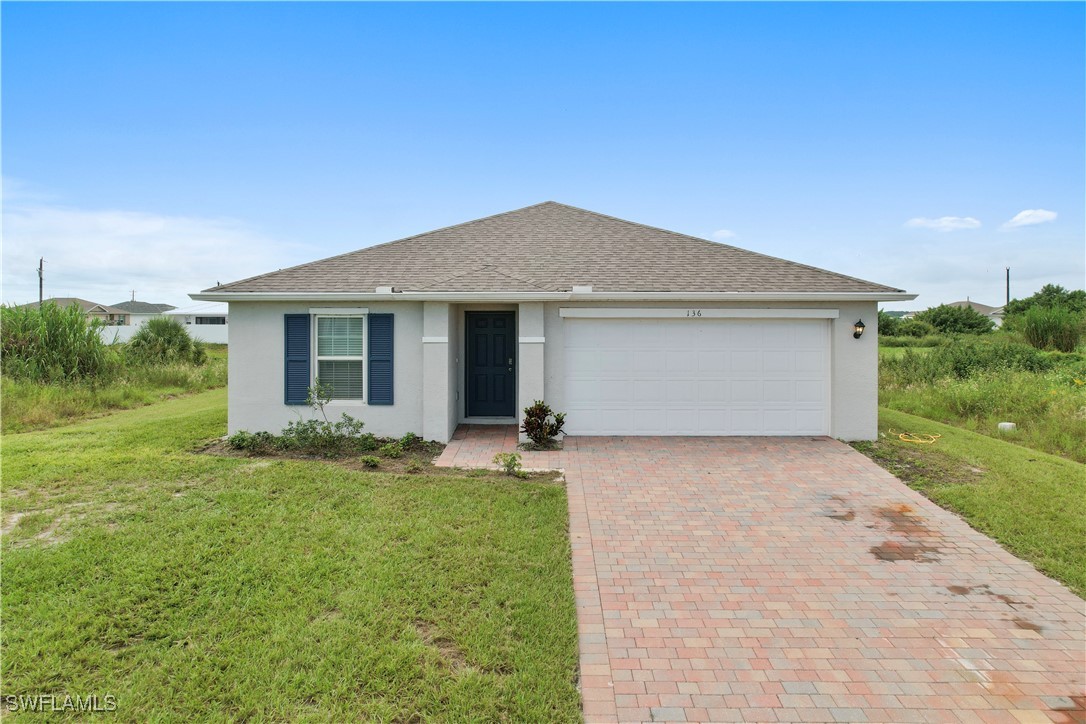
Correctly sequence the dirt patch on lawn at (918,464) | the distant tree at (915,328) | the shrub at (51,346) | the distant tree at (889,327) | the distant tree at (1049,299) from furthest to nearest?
the distant tree at (889,327)
the distant tree at (915,328)
the distant tree at (1049,299)
the shrub at (51,346)
the dirt patch on lawn at (918,464)

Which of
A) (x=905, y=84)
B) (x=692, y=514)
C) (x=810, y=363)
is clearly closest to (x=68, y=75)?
(x=692, y=514)

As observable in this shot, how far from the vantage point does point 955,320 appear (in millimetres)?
41438

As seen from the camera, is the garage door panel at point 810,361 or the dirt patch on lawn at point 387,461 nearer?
the dirt patch on lawn at point 387,461

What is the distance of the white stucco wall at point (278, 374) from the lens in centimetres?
1012

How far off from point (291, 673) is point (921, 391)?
55.6 ft

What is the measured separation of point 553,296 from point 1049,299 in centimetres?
4775

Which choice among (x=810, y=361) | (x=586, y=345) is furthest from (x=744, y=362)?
(x=586, y=345)

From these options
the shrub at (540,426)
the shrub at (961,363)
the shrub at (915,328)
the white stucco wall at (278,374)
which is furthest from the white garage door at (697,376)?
the shrub at (915,328)

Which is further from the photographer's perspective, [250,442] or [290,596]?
[250,442]

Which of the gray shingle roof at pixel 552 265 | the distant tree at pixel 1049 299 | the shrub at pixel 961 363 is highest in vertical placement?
the distant tree at pixel 1049 299

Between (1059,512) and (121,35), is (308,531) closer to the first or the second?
(1059,512)

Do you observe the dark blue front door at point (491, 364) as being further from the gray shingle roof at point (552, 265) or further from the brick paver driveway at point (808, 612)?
the brick paver driveway at point (808, 612)

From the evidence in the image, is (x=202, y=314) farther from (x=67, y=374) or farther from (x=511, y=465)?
(x=511, y=465)

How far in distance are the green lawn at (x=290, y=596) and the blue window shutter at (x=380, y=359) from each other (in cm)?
267
